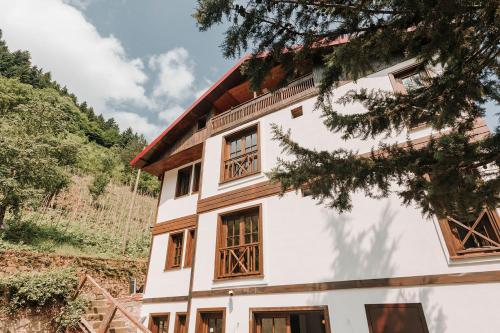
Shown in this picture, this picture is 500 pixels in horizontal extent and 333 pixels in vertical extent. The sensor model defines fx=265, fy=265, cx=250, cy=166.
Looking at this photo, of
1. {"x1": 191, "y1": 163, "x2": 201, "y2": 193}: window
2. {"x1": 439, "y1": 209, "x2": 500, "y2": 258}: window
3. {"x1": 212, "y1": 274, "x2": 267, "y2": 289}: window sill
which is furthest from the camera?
{"x1": 191, "y1": 163, "x2": 201, "y2": 193}: window

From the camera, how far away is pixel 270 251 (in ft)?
24.5

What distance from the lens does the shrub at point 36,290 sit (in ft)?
26.2

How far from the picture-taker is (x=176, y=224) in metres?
10.8

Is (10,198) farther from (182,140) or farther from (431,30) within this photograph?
(431,30)

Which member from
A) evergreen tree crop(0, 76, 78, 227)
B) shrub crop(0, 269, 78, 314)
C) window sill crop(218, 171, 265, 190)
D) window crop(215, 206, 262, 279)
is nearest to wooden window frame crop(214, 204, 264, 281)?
window crop(215, 206, 262, 279)

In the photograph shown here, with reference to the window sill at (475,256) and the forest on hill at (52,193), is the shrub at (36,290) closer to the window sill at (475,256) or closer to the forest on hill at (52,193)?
the forest on hill at (52,193)

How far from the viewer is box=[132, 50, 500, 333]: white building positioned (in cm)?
516

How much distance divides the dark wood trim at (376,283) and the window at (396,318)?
15.9 inches

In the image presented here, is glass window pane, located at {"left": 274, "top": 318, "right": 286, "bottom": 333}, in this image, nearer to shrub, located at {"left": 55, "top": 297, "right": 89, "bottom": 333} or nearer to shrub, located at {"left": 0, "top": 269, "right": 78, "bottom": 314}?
shrub, located at {"left": 55, "top": 297, "right": 89, "bottom": 333}

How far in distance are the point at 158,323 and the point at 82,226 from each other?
1248 cm

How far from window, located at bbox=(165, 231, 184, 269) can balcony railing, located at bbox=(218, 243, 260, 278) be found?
259 centimetres

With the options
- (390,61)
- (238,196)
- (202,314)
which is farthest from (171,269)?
(390,61)

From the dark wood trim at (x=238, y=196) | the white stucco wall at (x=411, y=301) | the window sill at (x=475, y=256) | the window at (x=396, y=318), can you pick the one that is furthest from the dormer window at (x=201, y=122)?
the window sill at (x=475, y=256)

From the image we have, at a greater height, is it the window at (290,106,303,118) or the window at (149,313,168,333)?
the window at (290,106,303,118)
